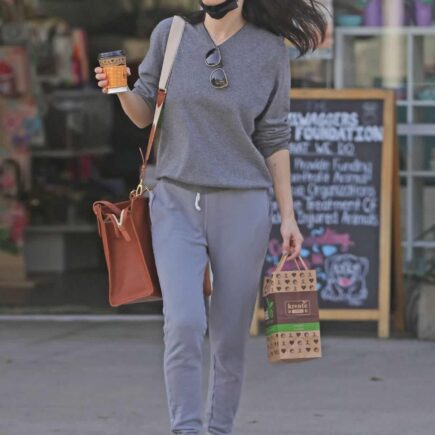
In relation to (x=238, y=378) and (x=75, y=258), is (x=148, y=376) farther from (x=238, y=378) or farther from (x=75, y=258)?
(x=75, y=258)

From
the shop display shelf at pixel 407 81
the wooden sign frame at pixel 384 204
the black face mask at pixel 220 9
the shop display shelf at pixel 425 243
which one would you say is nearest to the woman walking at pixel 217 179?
the black face mask at pixel 220 9

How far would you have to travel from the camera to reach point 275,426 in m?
5.45

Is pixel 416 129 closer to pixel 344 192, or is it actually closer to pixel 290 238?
pixel 344 192

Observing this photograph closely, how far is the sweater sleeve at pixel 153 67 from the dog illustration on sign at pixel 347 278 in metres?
3.06

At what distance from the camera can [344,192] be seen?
24.1 ft

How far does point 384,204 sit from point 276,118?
2.91m

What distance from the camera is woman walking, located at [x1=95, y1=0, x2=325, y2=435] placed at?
14.1 feet

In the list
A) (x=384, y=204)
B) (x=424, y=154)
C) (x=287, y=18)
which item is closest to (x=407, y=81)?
(x=424, y=154)

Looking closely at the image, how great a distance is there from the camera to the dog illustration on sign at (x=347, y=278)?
24.0 feet

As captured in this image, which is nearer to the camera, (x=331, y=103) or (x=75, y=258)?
(x=331, y=103)

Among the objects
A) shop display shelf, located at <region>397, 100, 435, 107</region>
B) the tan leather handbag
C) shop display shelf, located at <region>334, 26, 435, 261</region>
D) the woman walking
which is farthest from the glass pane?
the tan leather handbag

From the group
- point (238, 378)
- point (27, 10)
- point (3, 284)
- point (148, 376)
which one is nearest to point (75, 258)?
point (3, 284)

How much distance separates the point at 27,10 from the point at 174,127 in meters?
6.39

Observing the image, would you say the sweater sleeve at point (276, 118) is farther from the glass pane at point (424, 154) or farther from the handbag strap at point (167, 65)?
the glass pane at point (424, 154)
